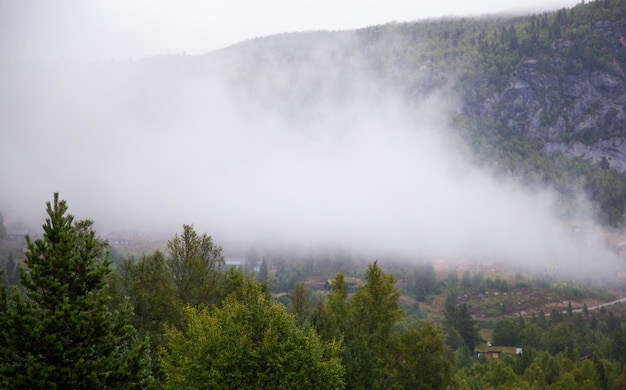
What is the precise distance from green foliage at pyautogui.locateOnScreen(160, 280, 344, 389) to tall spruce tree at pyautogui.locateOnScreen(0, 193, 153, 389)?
21.7 feet

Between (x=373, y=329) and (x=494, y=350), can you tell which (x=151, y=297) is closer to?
(x=373, y=329)

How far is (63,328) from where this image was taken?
23.9 meters

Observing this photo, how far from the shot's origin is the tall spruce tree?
2295 centimetres

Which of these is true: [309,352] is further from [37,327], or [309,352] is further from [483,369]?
[483,369]

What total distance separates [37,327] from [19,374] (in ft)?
6.32

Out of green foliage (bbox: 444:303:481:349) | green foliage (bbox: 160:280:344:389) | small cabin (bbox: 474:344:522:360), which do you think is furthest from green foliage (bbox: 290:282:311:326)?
green foliage (bbox: 444:303:481:349)

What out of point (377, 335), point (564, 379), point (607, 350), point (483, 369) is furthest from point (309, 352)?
point (607, 350)

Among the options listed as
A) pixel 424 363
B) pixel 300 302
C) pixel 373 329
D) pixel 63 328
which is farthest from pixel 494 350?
pixel 63 328

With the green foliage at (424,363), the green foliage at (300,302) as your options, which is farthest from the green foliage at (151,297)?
the green foliage at (424,363)

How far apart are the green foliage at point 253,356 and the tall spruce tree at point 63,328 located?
21.7ft

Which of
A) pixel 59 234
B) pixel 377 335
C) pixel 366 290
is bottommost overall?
pixel 377 335

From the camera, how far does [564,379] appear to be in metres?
90.0

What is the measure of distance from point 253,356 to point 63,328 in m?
11.6

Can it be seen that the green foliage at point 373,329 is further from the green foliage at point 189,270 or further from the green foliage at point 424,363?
the green foliage at point 189,270
